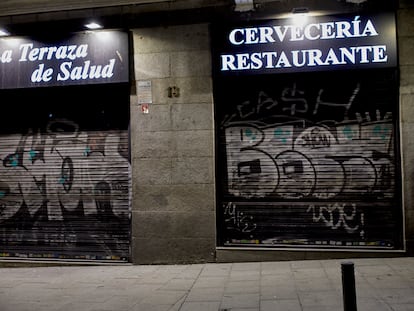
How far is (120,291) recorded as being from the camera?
20.1 feet

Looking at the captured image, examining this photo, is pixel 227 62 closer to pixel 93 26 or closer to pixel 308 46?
pixel 308 46

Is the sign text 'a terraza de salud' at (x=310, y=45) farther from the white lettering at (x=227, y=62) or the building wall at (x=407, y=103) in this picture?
the building wall at (x=407, y=103)

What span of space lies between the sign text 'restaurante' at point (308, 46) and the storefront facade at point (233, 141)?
19mm

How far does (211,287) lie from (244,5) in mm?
4700

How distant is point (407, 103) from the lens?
23.2ft

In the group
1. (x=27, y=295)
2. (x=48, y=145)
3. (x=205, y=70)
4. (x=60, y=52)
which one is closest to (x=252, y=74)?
(x=205, y=70)

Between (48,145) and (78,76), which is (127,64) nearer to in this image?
(78,76)

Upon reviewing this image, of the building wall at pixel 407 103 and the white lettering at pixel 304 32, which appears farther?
the white lettering at pixel 304 32

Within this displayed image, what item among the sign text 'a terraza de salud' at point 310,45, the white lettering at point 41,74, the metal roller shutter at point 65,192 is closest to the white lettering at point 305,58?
the sign text 'a terraza de salud' at point 310,45

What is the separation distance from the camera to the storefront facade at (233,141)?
23.8ft

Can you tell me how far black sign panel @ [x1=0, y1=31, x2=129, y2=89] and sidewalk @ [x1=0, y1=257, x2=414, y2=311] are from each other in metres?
3.47

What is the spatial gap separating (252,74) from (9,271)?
5.72 metres

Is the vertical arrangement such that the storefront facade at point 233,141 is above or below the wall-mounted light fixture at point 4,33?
below

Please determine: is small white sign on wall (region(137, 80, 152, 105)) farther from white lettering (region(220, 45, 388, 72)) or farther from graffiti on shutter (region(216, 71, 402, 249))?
white lettering (region(220, 45, 388, 72))
